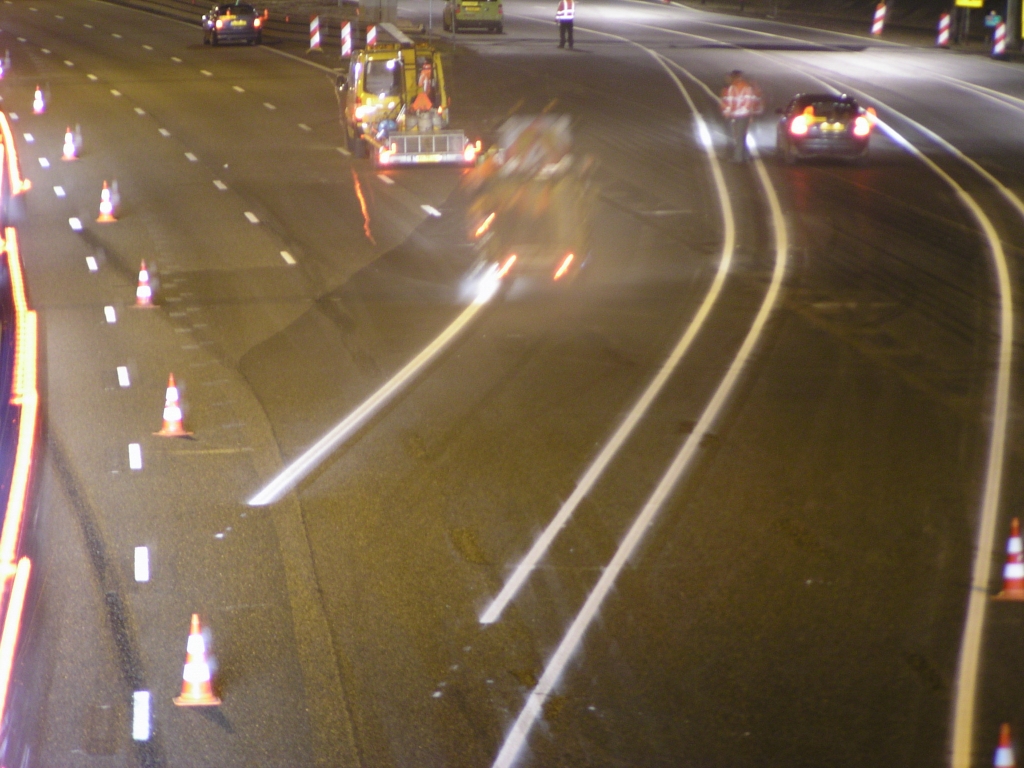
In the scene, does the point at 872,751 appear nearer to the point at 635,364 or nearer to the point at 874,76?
Result: the point at 635,364

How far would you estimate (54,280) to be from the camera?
1820 centimetres

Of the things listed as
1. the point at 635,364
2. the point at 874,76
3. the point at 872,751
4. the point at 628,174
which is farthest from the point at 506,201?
the point at 874,76

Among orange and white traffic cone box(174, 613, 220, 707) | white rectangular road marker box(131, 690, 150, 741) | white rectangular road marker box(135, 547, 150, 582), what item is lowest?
white rectangular road marker box(135, 547, 150, 582)

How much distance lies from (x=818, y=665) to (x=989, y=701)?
3.00ft

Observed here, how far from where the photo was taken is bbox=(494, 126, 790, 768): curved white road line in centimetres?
721

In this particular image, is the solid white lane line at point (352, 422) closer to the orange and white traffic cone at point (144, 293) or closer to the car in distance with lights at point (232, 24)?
the orange and white traffic cone at point (144, 293)

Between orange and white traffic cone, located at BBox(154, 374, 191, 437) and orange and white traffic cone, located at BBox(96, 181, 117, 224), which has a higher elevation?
orange and white traffic cone, located at BBox(154, 374, 191, 437)

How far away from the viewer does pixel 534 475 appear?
437 inches

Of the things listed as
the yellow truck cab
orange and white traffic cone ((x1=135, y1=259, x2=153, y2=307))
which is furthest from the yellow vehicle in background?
the yellow truck cab

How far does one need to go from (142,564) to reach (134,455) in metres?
2.41

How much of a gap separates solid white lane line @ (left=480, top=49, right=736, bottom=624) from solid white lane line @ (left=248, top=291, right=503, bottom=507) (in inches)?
83.8

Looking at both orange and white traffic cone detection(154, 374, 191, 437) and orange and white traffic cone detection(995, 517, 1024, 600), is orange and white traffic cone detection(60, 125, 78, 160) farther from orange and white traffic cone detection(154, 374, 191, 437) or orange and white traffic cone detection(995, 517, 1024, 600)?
orange and white traffic cone detection(995, 517, 1024, 600)

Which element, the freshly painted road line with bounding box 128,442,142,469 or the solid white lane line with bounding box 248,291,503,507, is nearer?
the solid white lane line with bounding box 248,291,503,507

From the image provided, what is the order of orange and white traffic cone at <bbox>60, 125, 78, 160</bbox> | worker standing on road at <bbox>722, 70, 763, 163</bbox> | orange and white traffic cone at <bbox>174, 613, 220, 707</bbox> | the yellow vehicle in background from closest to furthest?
orange and white traffic cone at <bbox>174, 613, 220, 707</bbox>
worker standing on road at <bbox>722, 70, 763, 163</bbox>
the yellow vehicle in background
orange and white traffic cone at <bbox>60, 125, 78, 160</bbox>
